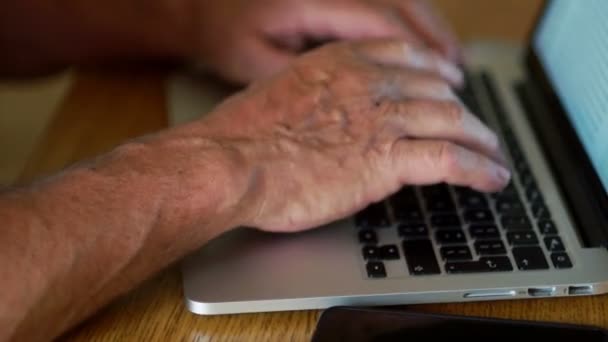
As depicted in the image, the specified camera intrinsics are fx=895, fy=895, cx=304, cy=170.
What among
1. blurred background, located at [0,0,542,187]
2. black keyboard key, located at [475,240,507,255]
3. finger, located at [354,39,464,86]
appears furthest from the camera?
blurred background, located at [0,0,542,187]

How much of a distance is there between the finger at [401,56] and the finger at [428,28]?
0.10m

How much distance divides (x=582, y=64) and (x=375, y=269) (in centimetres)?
29

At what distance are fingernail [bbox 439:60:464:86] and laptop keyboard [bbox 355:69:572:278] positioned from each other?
0.10 meters

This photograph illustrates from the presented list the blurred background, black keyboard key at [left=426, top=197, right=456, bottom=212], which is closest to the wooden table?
the blurred background

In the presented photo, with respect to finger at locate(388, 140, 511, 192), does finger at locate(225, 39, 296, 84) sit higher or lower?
lower

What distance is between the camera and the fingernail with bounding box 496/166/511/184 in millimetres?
→ 701

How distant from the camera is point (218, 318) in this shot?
0.62m

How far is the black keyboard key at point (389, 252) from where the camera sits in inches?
25.5

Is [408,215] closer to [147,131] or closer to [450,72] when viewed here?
[450,72]

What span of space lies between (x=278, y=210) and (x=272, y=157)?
0.04m

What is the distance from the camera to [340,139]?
698 mm

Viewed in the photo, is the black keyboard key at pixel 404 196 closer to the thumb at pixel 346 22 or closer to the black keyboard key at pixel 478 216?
the black keyboard key at pixel 478 216

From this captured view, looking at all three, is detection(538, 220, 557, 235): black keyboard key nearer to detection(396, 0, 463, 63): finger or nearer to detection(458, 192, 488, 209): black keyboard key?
detection(458, 192, 488, 209): black keyboard key

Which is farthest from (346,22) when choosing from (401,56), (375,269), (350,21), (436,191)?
(375,269)
